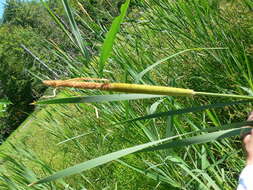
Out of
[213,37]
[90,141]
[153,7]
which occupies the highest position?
[153,7]

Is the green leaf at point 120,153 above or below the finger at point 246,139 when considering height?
above

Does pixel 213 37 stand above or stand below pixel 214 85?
above

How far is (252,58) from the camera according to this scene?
1.08m

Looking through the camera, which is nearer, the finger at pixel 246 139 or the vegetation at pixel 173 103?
→ the finger at pixel 246 139

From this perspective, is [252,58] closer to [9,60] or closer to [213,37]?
[213,37]

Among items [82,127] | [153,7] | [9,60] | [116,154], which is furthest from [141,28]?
[9,60]

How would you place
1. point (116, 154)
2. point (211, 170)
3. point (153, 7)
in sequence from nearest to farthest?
point (116, 154) < point (211, 170) < point (153, 7)

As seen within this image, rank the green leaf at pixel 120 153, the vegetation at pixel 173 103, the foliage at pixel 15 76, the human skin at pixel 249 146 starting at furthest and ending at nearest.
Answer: the foliage at pixel 15 76
the vegetation at pixel 173 103
the human skin at pixel 249 146
the green leaf at pixel 120 153

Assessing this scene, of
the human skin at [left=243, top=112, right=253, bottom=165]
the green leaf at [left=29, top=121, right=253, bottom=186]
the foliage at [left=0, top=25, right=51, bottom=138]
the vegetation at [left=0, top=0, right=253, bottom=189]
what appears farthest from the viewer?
the foliage at [left=0, top=25, right=51, bottom=138]

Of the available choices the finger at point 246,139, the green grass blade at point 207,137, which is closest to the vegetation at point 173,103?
the finger at point 246,139

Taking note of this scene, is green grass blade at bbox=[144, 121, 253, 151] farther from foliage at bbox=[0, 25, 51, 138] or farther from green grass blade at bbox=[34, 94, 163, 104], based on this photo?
foliage at bbox=[0, 25, 51, 138]

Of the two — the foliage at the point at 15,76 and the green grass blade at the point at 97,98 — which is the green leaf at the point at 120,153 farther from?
the foliage at the point at 15,76

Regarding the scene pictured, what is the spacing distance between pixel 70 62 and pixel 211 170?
72 cm

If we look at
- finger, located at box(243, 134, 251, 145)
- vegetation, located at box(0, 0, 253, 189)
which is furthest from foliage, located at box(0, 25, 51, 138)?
finger, located at box(243, 134, 251, 145)
